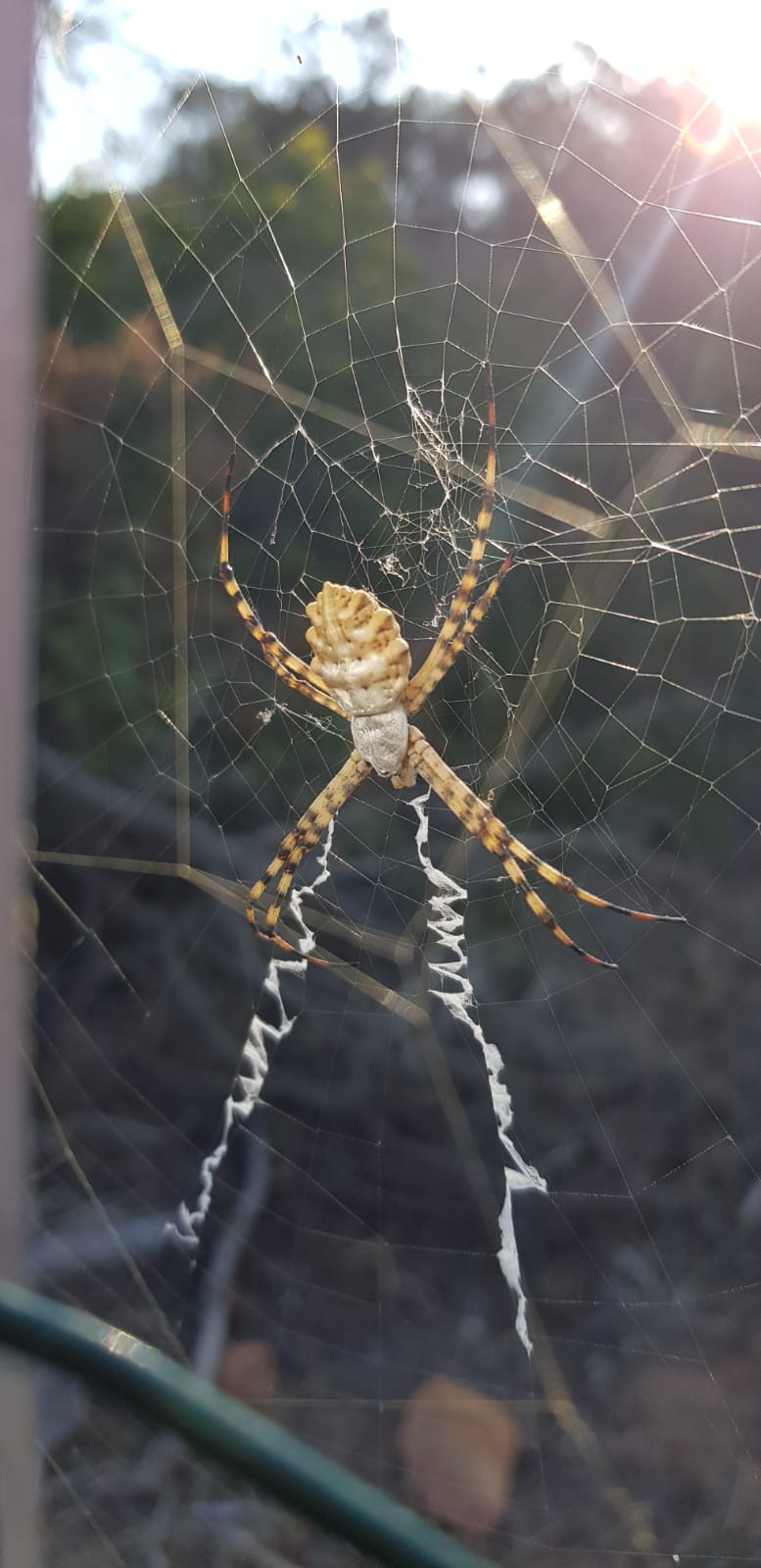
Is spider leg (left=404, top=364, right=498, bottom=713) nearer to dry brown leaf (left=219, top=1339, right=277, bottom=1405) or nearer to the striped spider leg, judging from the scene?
the striped spider leg

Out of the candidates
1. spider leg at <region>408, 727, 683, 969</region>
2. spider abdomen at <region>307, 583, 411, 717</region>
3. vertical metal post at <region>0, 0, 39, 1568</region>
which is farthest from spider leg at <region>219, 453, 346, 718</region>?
vertical metal post at <region>0, 0, 39, 1568</region>

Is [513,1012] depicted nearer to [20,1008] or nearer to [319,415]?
[20,1008]

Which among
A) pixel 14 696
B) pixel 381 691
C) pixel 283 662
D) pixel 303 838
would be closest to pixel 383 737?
pixel 381 691

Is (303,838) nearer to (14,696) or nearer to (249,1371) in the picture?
(14,696)

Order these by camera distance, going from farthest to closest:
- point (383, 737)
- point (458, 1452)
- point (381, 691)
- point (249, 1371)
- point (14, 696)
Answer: point (249, 1371) < point (458, 1452) < point (14, 696) < point (383, 737) < point (381, 691)

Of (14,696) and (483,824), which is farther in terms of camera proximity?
(14,696)
